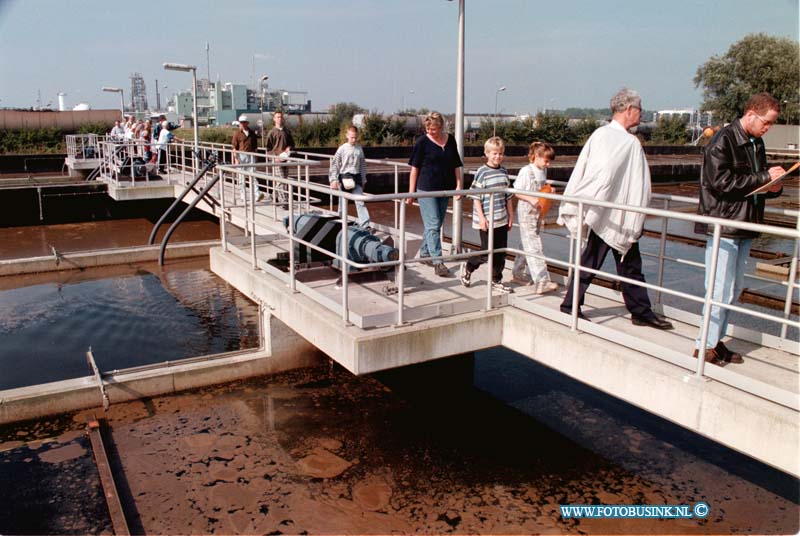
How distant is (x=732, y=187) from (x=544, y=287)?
2220 millimetres

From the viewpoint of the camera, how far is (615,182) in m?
4.91

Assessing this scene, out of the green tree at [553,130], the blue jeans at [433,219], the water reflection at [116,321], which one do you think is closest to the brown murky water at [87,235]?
the water reflection at [116,321]

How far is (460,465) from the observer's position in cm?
608

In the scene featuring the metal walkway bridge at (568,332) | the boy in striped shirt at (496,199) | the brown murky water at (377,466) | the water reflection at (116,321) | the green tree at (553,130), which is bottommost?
the brown murky water at (377,466)

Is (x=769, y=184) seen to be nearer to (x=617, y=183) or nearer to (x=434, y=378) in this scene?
(x=617, y=183)

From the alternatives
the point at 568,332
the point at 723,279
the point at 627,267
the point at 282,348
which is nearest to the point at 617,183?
the point at 627,267

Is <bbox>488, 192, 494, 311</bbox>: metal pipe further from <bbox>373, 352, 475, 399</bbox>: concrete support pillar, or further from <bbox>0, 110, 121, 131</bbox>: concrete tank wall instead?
<bbox>0, 110, 121, 131</bbox>: concrete tank wall

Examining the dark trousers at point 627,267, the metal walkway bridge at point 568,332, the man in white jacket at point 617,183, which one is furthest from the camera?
the dark trousers at point 627,267

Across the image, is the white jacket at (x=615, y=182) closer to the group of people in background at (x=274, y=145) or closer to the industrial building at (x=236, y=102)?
the group of people in background at (x=274, y=145)

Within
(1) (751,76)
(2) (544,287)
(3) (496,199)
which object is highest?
(1) (751,76)

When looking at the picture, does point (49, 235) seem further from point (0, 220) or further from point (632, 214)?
point (632, 214)

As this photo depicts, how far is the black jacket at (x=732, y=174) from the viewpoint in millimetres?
4281

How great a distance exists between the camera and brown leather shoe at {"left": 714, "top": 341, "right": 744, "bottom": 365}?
4.48m

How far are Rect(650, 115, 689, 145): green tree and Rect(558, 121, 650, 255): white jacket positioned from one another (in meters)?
53.2
